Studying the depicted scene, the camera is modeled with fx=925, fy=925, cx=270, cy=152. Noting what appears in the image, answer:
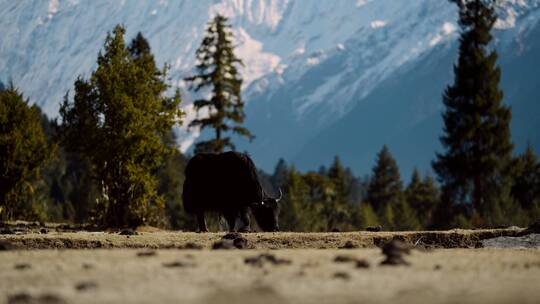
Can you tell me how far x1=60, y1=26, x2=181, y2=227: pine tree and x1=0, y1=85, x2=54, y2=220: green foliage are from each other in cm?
176

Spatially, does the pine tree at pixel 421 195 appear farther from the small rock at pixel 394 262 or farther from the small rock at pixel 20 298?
the small rock at pixel 20 298

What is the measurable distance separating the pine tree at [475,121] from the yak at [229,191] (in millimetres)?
27081

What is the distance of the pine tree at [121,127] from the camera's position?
30828mm

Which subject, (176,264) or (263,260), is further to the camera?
(263,260)

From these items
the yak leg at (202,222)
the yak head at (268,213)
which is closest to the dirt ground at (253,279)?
the yak leg at (202,222)

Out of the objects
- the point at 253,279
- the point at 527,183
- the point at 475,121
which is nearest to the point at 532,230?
the point at 253,279

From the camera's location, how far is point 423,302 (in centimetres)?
734

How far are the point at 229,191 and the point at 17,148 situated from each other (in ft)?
37.3

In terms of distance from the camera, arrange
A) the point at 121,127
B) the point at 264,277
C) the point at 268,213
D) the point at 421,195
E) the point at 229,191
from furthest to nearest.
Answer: the point at 421,195
the point at 121,127
the point at 268,213
the point at 229,191
the point at 264,277

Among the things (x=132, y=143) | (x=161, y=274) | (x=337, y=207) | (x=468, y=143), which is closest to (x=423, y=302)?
(x=161, y=274)

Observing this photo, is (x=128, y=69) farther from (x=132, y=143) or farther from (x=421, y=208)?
(x=421, y=208)

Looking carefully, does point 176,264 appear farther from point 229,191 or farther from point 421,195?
point 421,195

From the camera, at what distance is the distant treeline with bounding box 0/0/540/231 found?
31.6 meters

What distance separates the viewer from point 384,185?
9912cm
